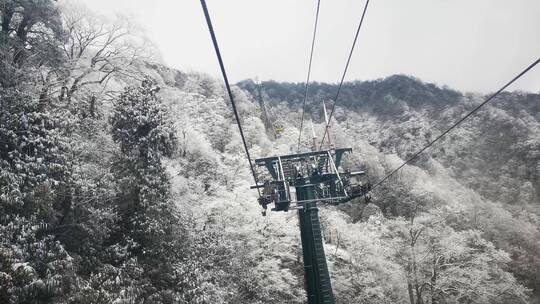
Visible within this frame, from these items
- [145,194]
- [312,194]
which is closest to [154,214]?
[145,194]

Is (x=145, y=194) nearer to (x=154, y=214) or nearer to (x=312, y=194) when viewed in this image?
(x=154, y=214)

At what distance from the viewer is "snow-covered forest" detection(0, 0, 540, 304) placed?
31.4ft

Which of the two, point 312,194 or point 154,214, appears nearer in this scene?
point 312,194

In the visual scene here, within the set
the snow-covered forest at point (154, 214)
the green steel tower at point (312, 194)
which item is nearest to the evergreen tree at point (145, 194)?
the snow-covered forest at point (154, 214)

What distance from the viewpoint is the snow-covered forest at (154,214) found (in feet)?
31.4

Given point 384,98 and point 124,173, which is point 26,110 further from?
point 384,98

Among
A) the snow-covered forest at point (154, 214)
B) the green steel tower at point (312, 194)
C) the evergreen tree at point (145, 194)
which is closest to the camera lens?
the snow-covered forest at point (154, 214)

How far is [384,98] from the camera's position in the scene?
8206cm

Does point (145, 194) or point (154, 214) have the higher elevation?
point (145, 194)

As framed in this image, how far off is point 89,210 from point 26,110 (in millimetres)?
3540

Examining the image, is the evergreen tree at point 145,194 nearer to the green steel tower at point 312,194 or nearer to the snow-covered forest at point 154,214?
the snow-covered forest at point 154,214

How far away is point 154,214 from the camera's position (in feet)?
43.1

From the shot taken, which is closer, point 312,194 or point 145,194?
point 312,194

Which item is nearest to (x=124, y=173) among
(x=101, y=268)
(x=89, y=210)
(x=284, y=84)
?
(x=89, y=210)
